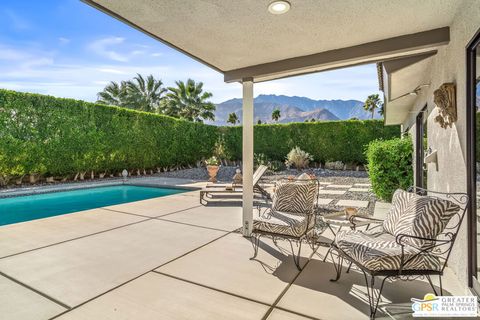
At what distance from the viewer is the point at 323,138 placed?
15195 mm

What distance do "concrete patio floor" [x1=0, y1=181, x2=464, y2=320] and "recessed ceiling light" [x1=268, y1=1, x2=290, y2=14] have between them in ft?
9.34

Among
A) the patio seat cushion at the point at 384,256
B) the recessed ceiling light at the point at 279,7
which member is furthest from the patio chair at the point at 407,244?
the recessed ceiling light at the point at 279,7

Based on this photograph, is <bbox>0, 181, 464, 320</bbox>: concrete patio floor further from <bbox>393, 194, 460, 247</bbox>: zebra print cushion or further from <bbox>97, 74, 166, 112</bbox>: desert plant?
<bbox>97, 74, 166, 112</bbox>: desert plant

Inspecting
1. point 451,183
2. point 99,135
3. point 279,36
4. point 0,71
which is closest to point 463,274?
point 451,183

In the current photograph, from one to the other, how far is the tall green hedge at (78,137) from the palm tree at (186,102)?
12311 millimetres

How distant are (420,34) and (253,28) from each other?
2.00 metres

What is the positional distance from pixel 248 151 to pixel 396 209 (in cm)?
230

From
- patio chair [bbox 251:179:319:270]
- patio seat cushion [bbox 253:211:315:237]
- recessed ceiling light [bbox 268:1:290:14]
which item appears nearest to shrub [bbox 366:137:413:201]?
patio chair [bbox 251:179:319:270]

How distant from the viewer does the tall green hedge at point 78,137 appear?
31.3 feet

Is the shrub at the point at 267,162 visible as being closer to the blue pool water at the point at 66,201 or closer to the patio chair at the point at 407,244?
the blue pool water at the point at 66,201

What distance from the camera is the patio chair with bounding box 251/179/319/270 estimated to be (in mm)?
3443

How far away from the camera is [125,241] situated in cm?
416

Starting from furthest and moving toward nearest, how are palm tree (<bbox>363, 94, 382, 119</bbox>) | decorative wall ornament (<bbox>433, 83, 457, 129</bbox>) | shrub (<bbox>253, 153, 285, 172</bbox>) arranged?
1. palm tree (<bbox>363, 94, 382, 119</bbox>)
2. shrub (<bbox>253, 153, 285, 172</bbox>)
3. decorative wall ornament (<bbox>433, 83, 457, 129</bbox>)
